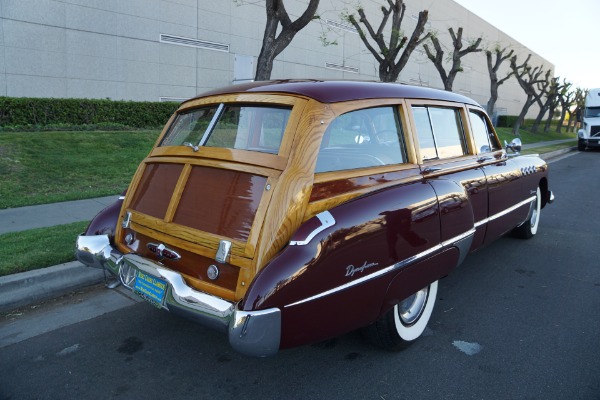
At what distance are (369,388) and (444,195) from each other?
1381mm

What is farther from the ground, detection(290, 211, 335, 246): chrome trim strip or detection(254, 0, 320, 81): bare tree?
detection(254, 0, 320, 81): bare tree

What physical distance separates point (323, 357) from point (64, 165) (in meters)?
7.24

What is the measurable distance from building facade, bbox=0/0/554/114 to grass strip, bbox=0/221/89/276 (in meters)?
10.4

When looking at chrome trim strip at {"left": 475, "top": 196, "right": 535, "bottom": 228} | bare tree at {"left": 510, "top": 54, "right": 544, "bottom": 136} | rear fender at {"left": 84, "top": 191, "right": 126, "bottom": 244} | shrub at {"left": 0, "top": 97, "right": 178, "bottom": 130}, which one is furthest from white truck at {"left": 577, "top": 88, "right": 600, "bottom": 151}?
rear fender at {"left": 84, "top": 191, "right": 126, "bottom": 244}

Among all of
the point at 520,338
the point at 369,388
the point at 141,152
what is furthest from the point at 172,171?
the point at 141,152

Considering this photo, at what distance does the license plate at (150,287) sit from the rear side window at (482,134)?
311cm

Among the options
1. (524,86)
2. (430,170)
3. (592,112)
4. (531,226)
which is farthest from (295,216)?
(524,86)

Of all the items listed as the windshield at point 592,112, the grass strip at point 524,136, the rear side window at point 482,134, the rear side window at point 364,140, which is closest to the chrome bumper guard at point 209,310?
the rear side window at point 364,140

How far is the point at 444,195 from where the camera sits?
314cm

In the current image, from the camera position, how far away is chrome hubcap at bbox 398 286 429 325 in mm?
3160

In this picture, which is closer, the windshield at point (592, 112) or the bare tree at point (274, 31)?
the bare tree at point (274, 31)

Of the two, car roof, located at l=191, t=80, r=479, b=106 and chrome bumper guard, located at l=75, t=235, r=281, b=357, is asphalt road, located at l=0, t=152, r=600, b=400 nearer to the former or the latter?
chrome bumper guard, located at l=75, t=235, r=281, b=357

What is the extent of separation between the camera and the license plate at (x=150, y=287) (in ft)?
8.55

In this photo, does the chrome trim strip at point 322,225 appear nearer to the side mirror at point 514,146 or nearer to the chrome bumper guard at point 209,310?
the chrome bumper guard at point 209,310
